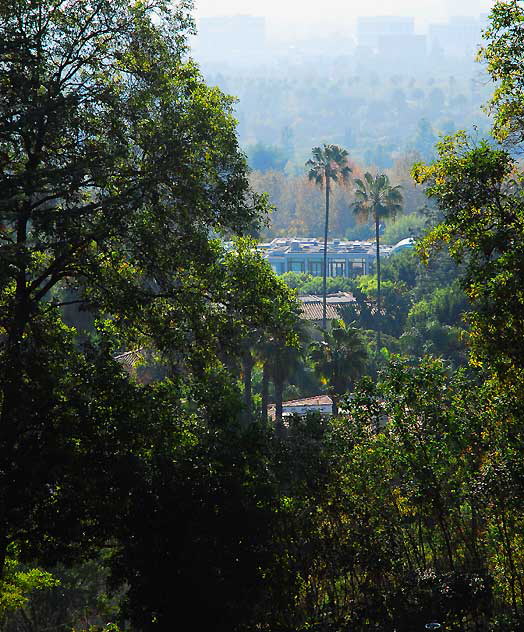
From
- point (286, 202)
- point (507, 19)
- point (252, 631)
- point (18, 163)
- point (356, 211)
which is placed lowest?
point (252, 631)

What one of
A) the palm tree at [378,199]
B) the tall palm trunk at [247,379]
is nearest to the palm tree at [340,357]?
the tall palm trunk at [247,379]

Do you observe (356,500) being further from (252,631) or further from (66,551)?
(66,551)

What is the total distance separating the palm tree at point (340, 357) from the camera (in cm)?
3681

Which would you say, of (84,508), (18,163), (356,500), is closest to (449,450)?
(356,500)

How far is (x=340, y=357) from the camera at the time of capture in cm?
3688

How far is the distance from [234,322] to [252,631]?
456 cm

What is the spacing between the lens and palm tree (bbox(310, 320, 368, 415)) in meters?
36.8

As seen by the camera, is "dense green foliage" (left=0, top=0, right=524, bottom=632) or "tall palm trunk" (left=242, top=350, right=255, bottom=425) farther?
"tall palm trunk" (left=242, top=350, right=255, bottom=425)

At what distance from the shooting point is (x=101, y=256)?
585 inches

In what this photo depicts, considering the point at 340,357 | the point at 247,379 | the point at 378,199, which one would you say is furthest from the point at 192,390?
the point at 378,199

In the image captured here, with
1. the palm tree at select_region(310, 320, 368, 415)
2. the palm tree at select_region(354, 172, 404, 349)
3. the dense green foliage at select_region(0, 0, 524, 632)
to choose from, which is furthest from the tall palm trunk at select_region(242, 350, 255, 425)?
the palm tree at select_region(354, 172, 404, 349)

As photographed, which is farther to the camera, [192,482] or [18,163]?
[18,163]

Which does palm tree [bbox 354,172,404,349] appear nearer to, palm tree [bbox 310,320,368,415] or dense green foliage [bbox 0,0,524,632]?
palm tree [bbox 310,320,368,415]

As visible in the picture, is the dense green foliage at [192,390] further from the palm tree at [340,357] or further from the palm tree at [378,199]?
the palm tree at [378,199]
